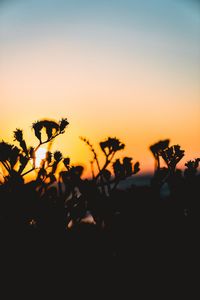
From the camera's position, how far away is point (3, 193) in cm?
710

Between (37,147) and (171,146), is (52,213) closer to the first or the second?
(37,147)

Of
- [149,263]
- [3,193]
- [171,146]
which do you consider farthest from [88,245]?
[171,146]

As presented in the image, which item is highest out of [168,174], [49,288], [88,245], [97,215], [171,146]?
[171,146]

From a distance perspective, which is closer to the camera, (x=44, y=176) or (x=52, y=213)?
(x=52, y=213)

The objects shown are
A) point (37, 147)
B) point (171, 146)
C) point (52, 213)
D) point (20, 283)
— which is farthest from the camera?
point (171, 146)

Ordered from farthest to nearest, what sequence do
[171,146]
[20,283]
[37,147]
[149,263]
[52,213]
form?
[171,146] → [37,147] → [52,213] → [149,263] → [20,283]

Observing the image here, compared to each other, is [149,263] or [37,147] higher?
[37,147]

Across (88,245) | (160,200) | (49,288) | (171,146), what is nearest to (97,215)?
(88,245)

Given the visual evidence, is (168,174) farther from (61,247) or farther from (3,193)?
(3,193)

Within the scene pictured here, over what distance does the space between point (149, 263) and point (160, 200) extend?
4.56 feet

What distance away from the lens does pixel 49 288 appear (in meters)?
6.32

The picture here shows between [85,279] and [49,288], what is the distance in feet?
2.21

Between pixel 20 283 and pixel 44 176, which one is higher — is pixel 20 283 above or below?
below

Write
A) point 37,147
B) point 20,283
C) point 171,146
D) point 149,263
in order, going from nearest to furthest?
point 20,283 < point 149,263 < point 37,147 < point 171,146
